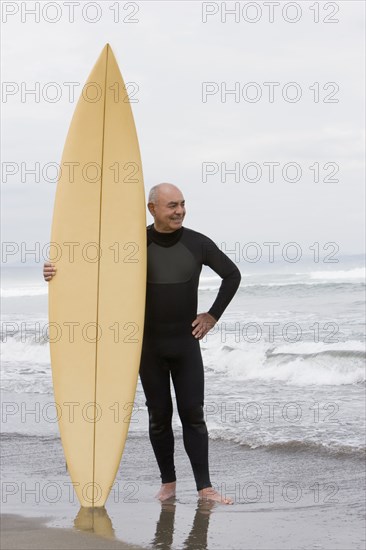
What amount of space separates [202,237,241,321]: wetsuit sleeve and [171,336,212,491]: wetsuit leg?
214mm

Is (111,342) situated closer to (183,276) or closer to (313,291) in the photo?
(183,276)

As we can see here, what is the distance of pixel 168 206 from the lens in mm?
3949

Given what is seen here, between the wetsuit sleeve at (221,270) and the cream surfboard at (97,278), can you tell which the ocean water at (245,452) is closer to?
the cream surfboard at (97,278)

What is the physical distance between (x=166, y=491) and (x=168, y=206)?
149 centimetres

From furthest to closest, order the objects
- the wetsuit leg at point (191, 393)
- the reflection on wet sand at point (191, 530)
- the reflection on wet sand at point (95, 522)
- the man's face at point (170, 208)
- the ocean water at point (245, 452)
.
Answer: the wetsuit leg at point (191, 393) < the man's face at point (170, 208) < the ocean water at point (245, 452) < the reflection on wet sand at point (95, 522) < the reflection on wet sand at point (191, 530)

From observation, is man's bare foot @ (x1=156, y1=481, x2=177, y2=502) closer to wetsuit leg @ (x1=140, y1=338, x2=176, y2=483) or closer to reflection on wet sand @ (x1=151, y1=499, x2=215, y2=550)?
reflection on wet sand @ (x1=151, y1=499, x2=215, y2=550)

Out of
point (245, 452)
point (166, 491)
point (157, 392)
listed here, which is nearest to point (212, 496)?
point (166, 491)

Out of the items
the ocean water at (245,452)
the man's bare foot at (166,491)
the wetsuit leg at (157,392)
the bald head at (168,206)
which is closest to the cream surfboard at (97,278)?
the wetsuit leg at (157,392)

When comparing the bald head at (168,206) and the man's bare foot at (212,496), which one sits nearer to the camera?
the bald head at (168,206)

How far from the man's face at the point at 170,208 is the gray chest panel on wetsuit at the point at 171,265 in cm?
12

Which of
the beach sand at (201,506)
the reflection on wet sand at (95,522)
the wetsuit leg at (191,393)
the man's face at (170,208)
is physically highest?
the man's face at (170,208)

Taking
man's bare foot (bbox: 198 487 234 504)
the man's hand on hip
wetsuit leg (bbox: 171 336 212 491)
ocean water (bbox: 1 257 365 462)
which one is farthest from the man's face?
ocean water (bbox: 1 257 365 462)

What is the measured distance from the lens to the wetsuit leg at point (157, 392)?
4074 mm

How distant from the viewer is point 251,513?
3996 mm
